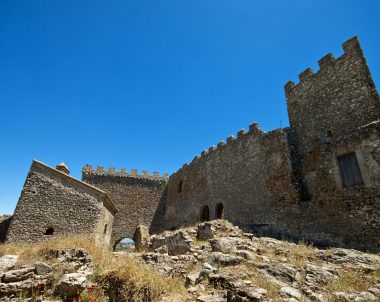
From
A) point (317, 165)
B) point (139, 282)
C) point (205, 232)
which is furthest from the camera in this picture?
point (317, 165)

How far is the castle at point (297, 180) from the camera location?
9.68m

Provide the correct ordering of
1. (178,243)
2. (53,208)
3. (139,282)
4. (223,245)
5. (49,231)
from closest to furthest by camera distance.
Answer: (139,282)
(223,245)
(178,243)
(49,231)
(53,208)

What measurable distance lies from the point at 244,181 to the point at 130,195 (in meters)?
14.9

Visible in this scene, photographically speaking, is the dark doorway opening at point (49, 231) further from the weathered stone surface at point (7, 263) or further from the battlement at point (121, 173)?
the battlement at point (121, 173)

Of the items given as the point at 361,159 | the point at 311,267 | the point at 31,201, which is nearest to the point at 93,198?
the point at 31,201

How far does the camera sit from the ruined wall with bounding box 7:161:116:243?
14242 mm

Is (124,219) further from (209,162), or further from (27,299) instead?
(27,299)

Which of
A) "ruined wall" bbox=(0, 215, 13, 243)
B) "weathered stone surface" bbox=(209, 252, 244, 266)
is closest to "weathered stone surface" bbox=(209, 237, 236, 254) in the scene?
"weathered stone surface" bbox=(209, 252, 244, 266)

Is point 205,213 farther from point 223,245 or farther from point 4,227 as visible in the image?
point 4,227

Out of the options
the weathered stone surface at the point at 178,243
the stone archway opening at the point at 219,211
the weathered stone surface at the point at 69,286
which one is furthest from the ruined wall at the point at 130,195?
the weathered stone surface at the point at 69,286

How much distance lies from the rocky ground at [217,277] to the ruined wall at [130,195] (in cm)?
1756

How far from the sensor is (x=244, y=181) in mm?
15953

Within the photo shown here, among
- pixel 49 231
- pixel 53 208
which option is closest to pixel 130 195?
pixel 53 208

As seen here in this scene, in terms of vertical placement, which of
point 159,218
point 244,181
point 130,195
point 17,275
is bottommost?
point 17,275
